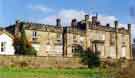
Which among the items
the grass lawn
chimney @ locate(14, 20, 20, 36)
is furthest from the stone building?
the grass lawn

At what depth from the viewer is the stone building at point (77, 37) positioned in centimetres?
6512

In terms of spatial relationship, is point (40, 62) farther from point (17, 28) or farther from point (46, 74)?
point (46, 74)

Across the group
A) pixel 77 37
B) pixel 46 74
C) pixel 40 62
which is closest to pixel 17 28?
pixel 77 37

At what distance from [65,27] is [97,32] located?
8.21 metres

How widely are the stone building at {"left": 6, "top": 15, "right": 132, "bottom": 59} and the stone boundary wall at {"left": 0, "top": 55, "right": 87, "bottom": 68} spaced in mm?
10059

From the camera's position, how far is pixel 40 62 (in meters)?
52.3

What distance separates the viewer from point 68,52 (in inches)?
2692

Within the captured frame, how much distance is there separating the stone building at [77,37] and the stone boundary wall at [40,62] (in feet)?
33.0

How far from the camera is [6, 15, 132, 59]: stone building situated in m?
65.1

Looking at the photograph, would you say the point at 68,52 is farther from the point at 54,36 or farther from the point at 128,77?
the point at 128,77

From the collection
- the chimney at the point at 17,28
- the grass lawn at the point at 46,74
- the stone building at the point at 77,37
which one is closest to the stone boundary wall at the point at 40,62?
the grass lawn at the point at 46,74

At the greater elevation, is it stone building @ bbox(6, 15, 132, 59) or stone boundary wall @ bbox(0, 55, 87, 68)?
stone building @ bbox(6, 15, 132, 59)

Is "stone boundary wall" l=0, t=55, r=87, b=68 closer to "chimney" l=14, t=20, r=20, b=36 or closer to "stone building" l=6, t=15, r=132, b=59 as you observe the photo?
"stone building" l=6, t=15, r=132, b=59

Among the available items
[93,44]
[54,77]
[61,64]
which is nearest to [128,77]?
[54,77]
